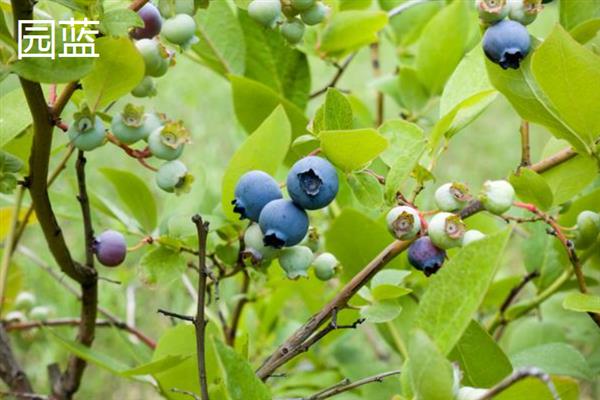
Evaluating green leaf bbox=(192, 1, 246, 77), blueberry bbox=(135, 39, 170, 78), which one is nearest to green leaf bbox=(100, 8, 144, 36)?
blueberry bbox=(135, 39, 170, 78)

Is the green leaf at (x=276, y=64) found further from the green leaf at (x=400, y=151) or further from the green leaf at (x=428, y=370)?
the green leaf at (x=428, y=370)

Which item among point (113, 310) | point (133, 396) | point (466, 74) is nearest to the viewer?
point (466, 74)

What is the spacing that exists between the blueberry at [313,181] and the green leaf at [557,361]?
354mm

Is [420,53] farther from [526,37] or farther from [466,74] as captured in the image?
[526,37]

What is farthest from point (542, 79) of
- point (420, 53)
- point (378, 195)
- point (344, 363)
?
point (344, 363)

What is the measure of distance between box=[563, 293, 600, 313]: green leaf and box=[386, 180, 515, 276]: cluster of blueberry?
0.09 metres

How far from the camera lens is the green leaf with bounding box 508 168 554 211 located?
2.70ft

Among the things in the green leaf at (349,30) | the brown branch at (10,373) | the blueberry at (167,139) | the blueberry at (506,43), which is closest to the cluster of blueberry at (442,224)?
the blueberry at (506,43)

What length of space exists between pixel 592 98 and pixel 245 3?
354 millimetres

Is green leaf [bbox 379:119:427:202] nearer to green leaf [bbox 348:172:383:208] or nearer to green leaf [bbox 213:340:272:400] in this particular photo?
green leaf [bbox 348:172:383:208]

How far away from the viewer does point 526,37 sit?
757 millimetres

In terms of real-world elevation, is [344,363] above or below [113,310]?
above

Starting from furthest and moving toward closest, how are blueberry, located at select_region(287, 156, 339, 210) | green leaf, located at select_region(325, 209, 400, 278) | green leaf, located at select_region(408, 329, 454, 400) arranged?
green leaf, located at select_region(325, 209, 400, 278)
blueberry, located at select_region(287, 156, 339, 210)
green leaf, located at select_region(408, 329, 454, 400)

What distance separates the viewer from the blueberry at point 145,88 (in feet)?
2.83
